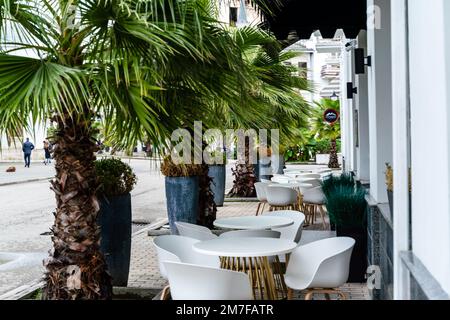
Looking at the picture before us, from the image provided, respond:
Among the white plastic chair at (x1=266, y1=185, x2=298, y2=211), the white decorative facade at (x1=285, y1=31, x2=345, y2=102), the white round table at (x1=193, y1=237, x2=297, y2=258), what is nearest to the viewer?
the white round table at (x1=193, y1=237, x2=297, y2=258)

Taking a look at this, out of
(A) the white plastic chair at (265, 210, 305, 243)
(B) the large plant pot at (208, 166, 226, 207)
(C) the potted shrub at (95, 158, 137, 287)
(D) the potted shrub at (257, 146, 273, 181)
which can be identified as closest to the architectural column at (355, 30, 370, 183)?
(A) the white plastic chair at (265, 210, 305, 243)

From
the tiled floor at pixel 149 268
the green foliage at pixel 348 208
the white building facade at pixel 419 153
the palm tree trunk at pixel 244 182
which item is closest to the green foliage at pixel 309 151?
the palm tree trunk at pixel 244 182

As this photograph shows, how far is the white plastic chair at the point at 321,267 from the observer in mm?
4484

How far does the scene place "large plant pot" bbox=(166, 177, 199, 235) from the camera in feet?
31.2

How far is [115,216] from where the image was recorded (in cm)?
614

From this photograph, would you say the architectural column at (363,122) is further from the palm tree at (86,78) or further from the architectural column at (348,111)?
the palm tree at (86,78)

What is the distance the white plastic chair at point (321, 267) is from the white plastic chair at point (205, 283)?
2.55 ft

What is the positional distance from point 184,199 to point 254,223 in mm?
3667

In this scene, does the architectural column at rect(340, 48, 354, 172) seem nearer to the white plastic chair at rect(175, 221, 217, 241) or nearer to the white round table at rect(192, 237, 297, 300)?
the white plastic chair at rect(175, 221, 217, 241)

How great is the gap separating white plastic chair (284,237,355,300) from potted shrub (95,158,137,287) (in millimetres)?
2086

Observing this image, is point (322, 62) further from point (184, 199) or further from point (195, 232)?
point (195, 232)

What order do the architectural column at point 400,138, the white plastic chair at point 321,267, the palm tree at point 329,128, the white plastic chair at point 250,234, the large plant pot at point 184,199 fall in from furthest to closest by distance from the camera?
the palm tree at point 329,128 < the large plant pot at point 184,199 < the white plastic chair at point 250,234 < the white plastic chair at point 321,267 < the architectural column at point 400,138

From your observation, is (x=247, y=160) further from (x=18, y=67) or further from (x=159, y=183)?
(x=18, y=67)

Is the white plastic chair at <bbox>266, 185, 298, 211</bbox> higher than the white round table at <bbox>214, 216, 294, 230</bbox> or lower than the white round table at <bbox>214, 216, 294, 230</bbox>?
lower
